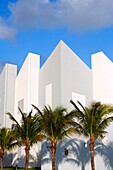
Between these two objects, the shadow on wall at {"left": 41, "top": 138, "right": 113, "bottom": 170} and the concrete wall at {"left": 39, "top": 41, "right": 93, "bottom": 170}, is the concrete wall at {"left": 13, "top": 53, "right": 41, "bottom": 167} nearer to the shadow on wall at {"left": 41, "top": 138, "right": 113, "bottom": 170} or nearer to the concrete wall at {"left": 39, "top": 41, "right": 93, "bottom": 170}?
the concrete wall at {"left": 39, "top": 41, "right": 93, "bottom": 170}

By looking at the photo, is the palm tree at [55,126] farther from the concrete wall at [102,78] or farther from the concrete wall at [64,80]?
the concrete wall at [102,78]

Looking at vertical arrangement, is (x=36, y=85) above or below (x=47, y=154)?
above

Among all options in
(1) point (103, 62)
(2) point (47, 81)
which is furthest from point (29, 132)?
(1) point (103, 62)

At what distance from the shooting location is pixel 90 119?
1727cm

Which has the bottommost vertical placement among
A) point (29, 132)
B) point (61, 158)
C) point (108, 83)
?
point (61, 158)

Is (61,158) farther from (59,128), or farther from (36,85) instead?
(36,85)

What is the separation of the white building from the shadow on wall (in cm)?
26

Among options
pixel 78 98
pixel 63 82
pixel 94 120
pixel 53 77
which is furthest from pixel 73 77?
pixel 94 120

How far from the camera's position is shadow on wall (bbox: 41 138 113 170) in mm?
22109

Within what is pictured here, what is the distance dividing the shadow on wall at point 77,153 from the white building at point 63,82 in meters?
0.26

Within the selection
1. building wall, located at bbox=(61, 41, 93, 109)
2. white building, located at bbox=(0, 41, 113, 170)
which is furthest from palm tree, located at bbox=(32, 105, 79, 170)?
building wall, located at bbox=(61, 41, 93, 109)

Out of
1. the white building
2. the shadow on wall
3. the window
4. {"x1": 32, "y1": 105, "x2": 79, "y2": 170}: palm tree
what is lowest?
the shadow on wall

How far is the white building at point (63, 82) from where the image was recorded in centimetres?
2369

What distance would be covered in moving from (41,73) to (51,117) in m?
10.3
